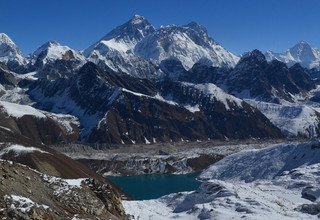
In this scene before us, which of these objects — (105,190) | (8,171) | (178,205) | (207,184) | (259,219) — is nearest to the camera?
(8,171)

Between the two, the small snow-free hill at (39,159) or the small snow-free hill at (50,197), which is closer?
the small snow-free hill at (50,197)

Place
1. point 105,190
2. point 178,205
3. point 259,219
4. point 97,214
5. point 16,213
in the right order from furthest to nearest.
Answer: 1. point 178,205
2. point 259,219
3. point 105,190
4. point 97,214
5. point 16,213

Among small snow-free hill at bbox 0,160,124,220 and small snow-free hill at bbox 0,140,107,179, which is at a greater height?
small snow-free hill at bbox 0,140,107,179

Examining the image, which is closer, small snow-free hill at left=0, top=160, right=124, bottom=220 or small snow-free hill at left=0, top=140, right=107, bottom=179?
small snow-free hill at left=0, top=160, right=124, bottom=220

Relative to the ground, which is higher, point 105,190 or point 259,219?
point 105,190

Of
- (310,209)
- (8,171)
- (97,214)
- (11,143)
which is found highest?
(11,143)

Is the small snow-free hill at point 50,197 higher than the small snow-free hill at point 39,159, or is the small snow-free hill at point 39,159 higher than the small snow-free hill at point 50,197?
the small snow-free hill at point 39,159

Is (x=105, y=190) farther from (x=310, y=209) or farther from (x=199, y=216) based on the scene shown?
(x=310, y=209)

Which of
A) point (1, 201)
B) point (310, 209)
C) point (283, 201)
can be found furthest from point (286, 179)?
point (1, 201)
